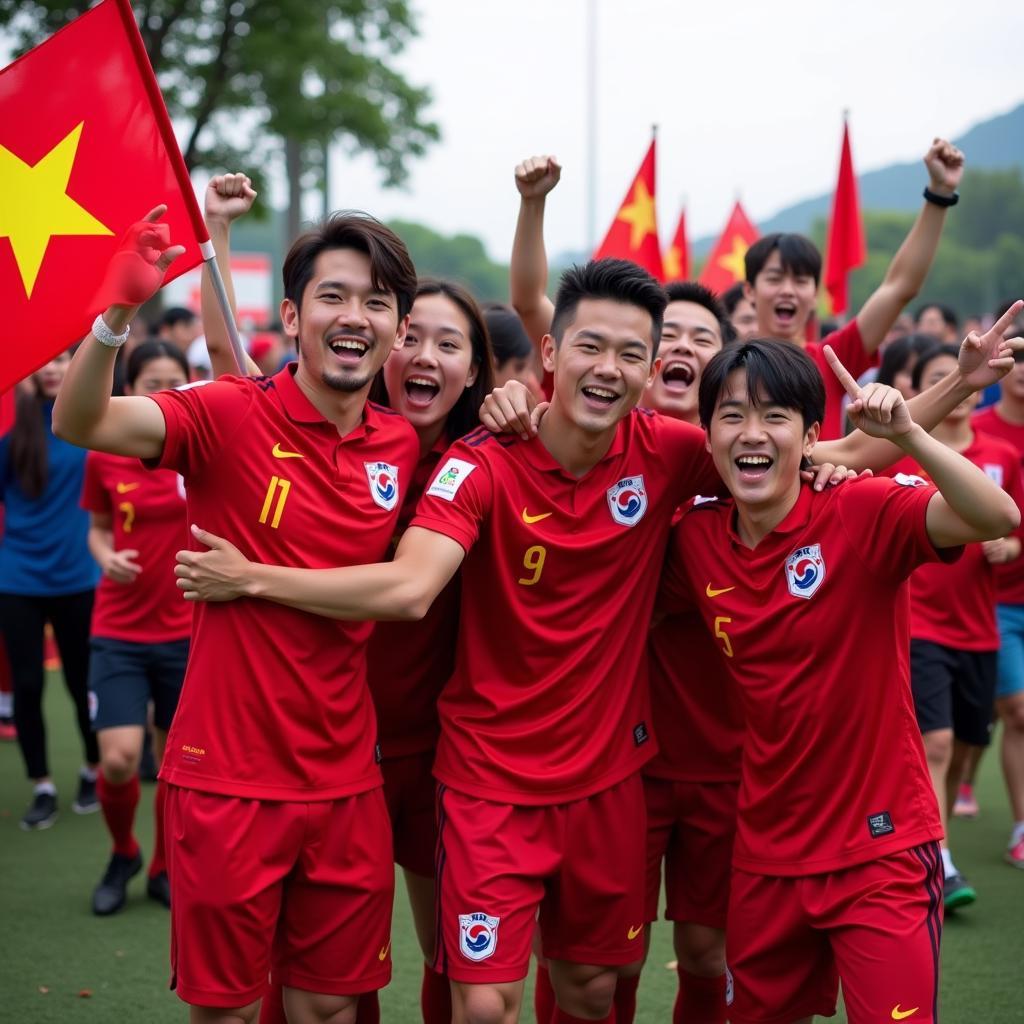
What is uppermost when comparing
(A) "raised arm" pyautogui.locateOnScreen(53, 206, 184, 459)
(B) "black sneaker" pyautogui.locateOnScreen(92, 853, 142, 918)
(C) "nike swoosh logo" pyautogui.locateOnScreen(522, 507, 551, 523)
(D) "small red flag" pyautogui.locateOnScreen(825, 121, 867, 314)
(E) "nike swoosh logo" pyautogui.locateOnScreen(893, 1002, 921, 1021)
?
(D) "small red flag" pyautogui.locateOnScreen(825, 121, 867, 314)

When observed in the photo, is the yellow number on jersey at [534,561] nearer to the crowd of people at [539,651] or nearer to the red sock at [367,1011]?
the crowd of people at [539,651]

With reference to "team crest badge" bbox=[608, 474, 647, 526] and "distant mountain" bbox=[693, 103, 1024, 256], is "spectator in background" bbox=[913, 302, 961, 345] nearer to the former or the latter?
"distant mountain" bbox=[693, 103, 1024, 256]

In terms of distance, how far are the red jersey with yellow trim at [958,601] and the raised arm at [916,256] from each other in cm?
89

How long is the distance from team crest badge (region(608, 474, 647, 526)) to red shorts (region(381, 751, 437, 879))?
100 centimetres

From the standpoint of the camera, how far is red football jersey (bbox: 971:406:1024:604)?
7.03m

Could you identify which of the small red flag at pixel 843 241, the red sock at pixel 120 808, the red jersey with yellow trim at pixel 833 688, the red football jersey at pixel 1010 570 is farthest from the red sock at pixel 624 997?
the small red flag at pixel 843 241

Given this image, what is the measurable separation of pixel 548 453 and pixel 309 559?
2.53ft

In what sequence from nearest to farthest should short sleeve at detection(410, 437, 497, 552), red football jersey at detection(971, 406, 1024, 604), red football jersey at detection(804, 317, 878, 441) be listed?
short sleeve at detection(410, 437, 497, 552), red football jersey at detection(804, 317, 878, 441), red football jersey at detection(971, 406, 1024, 604)

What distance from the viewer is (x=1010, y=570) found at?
278 inches

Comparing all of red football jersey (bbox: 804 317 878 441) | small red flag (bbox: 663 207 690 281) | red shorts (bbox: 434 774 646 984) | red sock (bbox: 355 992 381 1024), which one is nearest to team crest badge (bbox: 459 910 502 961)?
red shorts (bbox: 434 774 646 984)

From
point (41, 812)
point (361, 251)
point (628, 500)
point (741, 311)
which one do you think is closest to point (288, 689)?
point (628, 500)

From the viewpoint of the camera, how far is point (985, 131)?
1970 inches

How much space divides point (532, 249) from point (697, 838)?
80.0 inches

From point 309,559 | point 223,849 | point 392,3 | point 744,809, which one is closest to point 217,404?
point 309,559
